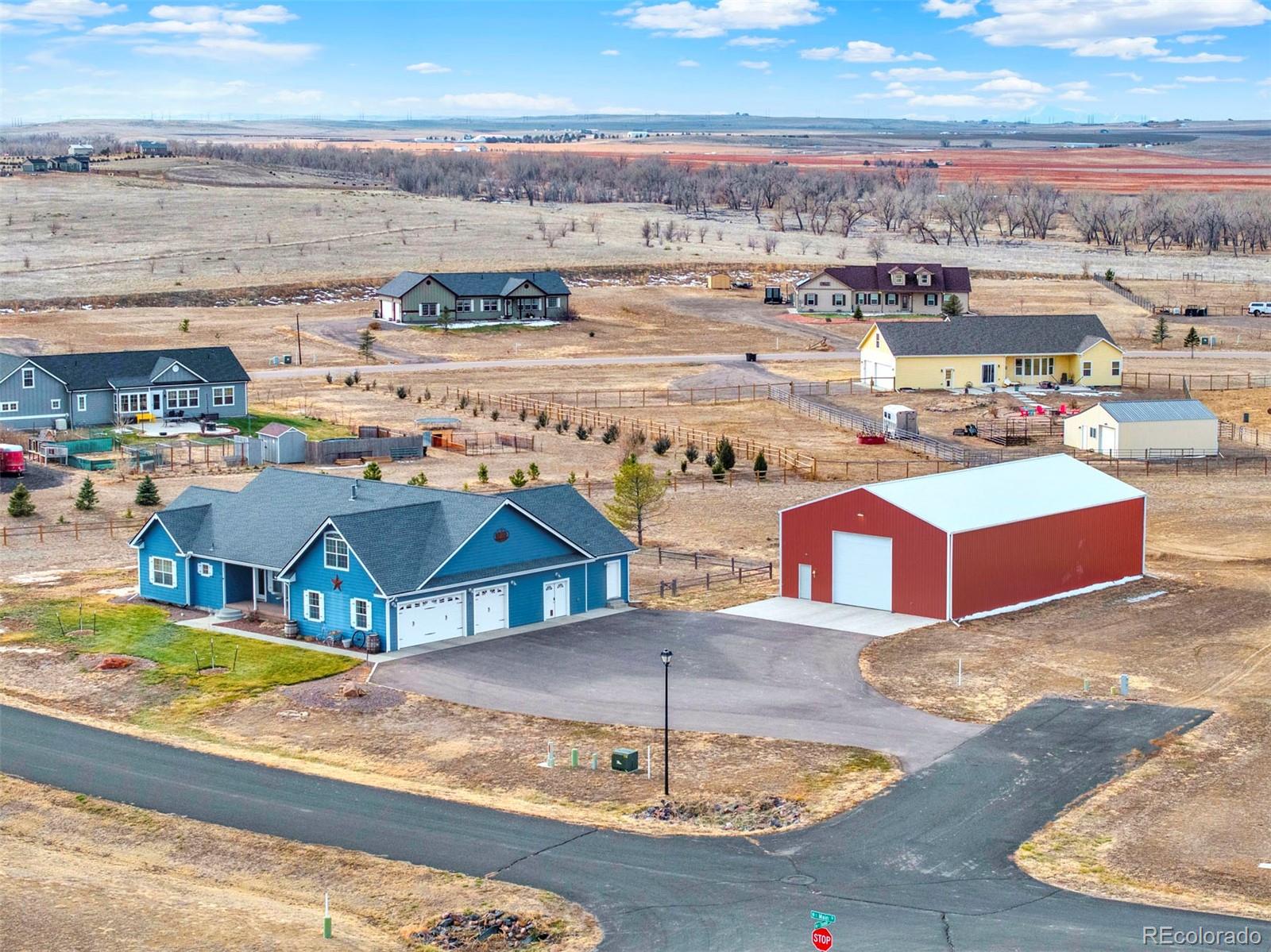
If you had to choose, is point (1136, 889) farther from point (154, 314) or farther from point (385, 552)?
point (154, 314)

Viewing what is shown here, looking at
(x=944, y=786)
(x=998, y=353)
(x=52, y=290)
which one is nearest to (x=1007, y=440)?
(x=998, y=353)

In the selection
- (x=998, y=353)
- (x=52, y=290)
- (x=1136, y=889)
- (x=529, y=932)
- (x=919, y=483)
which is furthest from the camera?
Result: (x=52, y=290)

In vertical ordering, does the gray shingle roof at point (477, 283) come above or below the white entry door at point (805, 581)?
above

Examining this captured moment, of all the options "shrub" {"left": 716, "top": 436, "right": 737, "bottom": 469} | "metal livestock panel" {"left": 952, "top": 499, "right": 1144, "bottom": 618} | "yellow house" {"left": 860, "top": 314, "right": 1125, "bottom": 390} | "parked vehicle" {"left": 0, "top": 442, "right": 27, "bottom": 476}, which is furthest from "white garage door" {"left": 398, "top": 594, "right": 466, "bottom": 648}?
"yellow house" {"left": 860, "top": 314, "right": 1125, "bottom": 390}

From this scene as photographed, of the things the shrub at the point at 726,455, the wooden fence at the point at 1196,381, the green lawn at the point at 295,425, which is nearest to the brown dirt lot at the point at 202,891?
the shrub at the point at 726,455

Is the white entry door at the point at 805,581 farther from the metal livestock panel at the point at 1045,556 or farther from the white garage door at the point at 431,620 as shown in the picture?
the white garage door at the point at 431,620

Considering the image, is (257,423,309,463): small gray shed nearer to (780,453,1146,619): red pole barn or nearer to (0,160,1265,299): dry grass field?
(780,453,1146,619): red pole barn

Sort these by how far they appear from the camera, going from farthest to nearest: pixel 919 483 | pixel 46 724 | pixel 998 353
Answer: pixel 998 353, pixel 919 483, pixel 46 724
